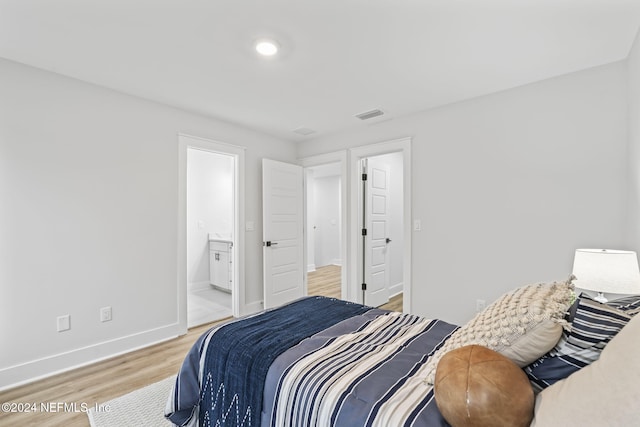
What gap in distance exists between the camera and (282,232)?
13.8ft

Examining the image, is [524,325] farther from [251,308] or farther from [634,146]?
[251,308]

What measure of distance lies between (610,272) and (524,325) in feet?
4.13

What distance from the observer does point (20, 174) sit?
7.58ft

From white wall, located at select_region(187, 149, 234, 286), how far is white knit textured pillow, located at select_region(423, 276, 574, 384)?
4.74 m

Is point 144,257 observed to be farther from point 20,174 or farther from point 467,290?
point 467,290

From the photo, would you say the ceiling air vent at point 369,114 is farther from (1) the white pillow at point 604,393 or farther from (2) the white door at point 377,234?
(1) the white pillow at point 604,393

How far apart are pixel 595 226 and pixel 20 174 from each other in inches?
180

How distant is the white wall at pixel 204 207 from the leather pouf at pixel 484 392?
16.0 ft

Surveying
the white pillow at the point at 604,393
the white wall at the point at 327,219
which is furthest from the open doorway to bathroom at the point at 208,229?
the white pillow at the point at 604,393

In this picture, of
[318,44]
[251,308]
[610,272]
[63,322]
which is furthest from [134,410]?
[610,272]

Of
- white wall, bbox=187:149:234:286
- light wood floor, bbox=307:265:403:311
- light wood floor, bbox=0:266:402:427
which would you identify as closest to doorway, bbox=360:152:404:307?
light wood floor, bbox=307:265:403:311

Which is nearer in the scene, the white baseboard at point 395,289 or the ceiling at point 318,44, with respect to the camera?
the ceiling at point 318,44

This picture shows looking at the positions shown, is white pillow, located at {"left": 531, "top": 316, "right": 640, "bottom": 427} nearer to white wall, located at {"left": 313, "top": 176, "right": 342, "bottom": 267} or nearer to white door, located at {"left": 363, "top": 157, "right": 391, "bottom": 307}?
white door, located at {"left": 363, "top": 157, "right": 391, "bottom": 307}

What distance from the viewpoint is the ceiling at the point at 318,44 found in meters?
1.72
